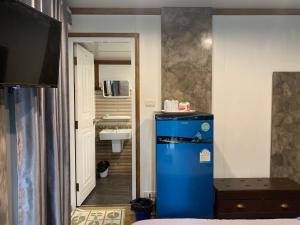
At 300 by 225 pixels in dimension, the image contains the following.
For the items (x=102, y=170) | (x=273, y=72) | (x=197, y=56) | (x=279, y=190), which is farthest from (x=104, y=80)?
(x=279, y=190)

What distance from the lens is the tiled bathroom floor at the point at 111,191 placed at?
3.73m

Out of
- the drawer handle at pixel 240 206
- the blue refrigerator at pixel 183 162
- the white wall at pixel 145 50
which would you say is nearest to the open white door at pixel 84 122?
the white wall at pixel 145 50

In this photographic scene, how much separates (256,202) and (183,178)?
885mm

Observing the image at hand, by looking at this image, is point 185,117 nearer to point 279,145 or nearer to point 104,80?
point 279,145

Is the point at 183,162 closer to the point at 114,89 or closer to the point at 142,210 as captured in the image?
the point at 142,210

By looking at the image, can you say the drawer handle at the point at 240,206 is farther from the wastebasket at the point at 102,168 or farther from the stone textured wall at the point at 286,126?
the wastebasket at the point at 102,168

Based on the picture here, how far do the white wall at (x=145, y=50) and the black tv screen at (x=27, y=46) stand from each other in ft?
5.22

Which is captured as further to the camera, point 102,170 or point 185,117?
point 102,170

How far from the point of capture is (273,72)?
3465 mm

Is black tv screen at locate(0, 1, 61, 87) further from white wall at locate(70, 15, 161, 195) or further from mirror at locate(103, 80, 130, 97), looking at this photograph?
mirror at locate(103, 80, 130, 97)

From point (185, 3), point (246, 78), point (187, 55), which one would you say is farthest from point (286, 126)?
point (185, 3)

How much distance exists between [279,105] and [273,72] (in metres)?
0.42

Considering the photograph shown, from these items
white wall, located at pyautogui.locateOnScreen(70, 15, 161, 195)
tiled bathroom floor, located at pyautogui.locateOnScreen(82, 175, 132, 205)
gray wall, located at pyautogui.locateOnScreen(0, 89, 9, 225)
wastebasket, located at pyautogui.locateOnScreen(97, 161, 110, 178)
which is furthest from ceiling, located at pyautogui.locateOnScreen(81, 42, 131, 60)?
gray wall, located at pyautogui.locateOnScreen(0, 89, 9, 225)

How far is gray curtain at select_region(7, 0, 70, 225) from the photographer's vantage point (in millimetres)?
1741
